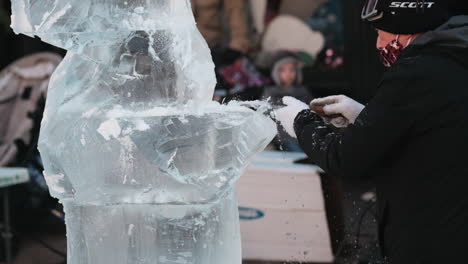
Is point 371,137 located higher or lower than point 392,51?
lower

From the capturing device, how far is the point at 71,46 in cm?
196

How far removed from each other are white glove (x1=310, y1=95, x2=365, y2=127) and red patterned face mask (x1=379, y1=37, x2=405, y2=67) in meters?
0.18

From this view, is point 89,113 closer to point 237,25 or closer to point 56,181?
point 56,181

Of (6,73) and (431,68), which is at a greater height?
(431,68)

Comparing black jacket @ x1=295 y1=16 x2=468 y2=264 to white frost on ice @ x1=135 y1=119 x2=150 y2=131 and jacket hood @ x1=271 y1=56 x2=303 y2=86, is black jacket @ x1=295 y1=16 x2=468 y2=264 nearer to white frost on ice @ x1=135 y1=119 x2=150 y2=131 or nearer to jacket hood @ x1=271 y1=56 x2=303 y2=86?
white frost on ice @ x1=135 y1=119 x2=150 y2=131

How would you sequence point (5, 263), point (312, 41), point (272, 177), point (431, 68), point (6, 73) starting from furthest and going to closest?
point (312, 41)
point (6, 73)
point (5, 263)
point (272, 177)
point (431, 68)

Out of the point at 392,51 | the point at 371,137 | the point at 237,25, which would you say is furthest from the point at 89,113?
the point at 237,25

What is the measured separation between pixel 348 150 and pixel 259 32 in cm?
486

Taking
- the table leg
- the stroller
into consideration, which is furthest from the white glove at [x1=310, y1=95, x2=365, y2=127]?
the stroller

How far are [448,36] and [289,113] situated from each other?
1.81 feet

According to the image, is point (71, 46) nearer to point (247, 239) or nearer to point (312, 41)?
point (247, 239)

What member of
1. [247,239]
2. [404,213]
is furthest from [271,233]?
[404,213]

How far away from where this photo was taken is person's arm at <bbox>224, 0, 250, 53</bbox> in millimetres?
6463

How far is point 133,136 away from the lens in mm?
1920
